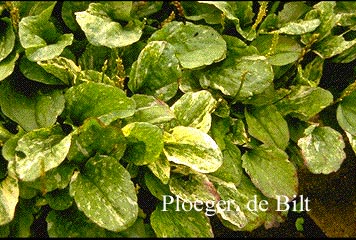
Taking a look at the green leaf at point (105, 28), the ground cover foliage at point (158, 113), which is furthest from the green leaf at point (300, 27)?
the green leaf at point (105, 28)

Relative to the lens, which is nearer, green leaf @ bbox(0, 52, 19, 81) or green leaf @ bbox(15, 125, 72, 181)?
green leaf @ bbox(15, 125, 72, 181)

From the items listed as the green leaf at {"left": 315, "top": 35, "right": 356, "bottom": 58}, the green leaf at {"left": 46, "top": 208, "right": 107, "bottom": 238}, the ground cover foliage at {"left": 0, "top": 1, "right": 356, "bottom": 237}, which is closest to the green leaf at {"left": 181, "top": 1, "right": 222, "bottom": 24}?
the ground cover foliage at {"left": 0, "top": 1, "right": 356, "bottom": 237}

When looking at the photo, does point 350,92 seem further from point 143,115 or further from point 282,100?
point 143,115

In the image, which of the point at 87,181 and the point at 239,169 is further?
the point at 239,169

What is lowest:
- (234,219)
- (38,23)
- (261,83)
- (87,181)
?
(234,219)

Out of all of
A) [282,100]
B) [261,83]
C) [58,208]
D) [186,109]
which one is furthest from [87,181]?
[282,100]

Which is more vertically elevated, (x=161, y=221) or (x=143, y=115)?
(x=143, y=115)

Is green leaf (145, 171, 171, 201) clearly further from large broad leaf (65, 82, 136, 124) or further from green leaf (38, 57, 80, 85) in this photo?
green leaf (38, 57, 80, 85)
